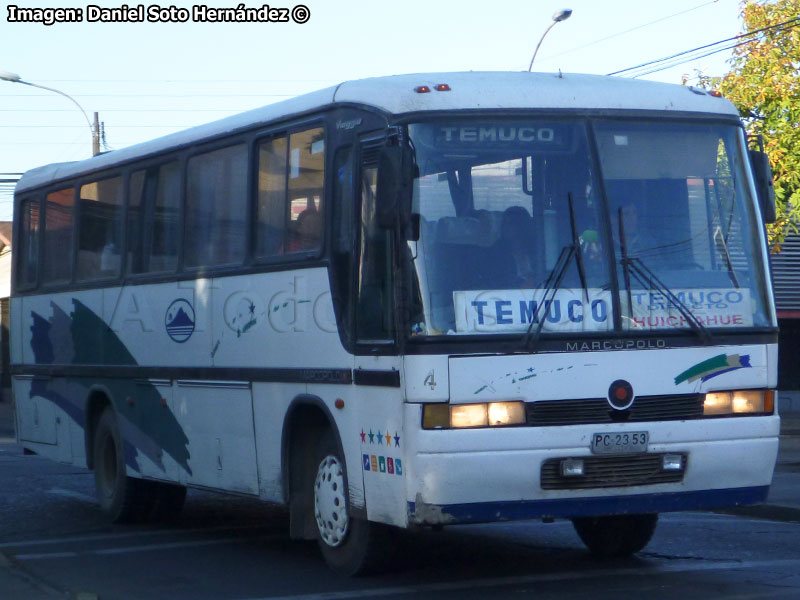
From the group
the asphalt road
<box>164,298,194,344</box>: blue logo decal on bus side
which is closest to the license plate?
the asphalt road

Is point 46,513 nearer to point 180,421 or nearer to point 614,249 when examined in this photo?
point 180,421

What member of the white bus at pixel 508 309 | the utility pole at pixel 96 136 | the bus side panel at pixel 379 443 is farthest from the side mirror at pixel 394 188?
the utility pole at pixel 96 136

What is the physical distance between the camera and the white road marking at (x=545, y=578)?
27.1 feet

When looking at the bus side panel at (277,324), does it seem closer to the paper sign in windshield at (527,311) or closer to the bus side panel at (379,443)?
the bus side panel at (379,443)

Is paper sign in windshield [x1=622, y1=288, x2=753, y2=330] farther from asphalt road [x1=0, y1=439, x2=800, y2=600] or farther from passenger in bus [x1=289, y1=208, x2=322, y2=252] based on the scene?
passenger in bus [x1=289, y1=208, x2=322, y2=252]

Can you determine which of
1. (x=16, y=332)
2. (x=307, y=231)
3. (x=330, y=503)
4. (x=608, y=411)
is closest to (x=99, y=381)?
(x=16, y=332)

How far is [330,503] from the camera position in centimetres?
886

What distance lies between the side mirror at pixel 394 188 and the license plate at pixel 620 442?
1.63 meters

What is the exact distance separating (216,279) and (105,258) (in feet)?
8.56

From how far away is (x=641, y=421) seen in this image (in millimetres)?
7953

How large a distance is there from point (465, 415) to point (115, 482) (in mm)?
5873

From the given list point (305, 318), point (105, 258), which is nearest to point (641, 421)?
point (305, 318)

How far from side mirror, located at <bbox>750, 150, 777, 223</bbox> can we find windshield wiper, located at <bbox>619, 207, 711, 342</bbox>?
921 mm

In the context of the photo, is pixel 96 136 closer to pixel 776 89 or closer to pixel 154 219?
pixel 776 89
